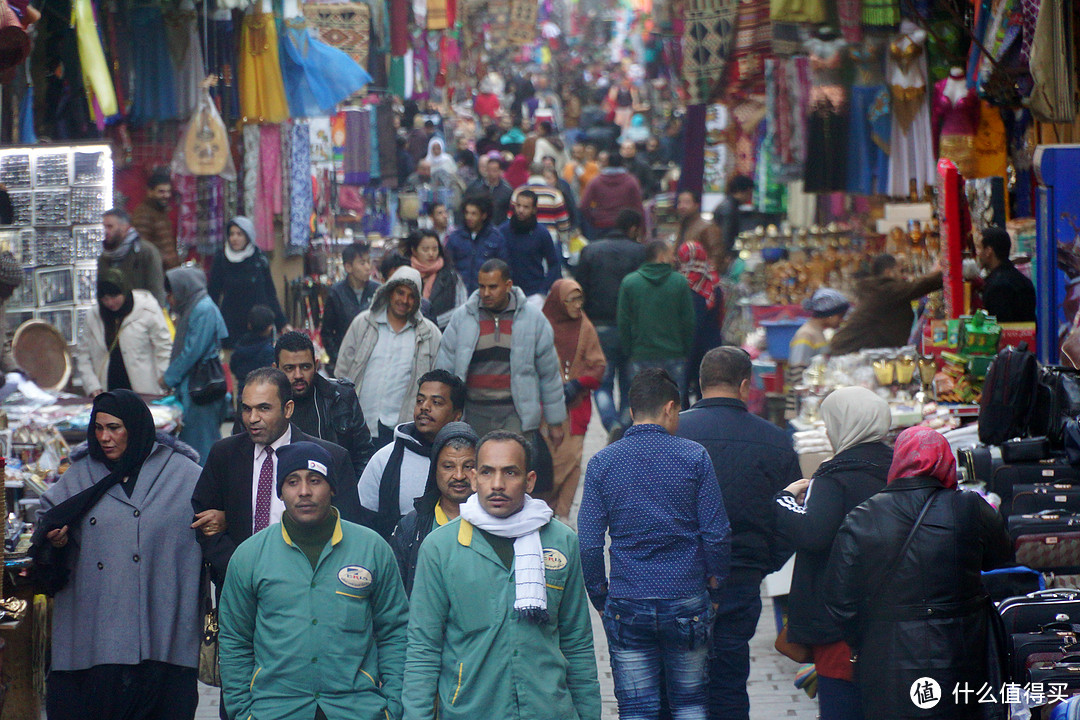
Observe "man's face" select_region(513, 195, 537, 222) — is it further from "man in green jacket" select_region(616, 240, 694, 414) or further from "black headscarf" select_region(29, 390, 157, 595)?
"black headscarf" select_region(29, 390, 157, 595)

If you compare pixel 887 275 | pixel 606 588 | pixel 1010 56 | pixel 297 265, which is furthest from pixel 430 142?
pixel 606 588

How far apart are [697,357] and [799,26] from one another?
12.8ft

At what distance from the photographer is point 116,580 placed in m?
5.17

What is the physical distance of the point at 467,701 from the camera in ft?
13.9

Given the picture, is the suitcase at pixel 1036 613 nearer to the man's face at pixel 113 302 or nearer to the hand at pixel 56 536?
the hand at pixel 56 536

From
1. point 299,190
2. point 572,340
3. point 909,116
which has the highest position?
point 909,116

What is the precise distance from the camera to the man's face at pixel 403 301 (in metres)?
7.86

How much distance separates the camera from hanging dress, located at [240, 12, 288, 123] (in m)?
12.8

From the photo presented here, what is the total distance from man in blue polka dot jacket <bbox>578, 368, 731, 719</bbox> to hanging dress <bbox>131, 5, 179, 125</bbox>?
8.10 m

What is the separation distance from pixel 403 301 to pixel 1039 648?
416cm

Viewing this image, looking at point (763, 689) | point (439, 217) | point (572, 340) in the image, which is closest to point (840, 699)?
point (763, 689)

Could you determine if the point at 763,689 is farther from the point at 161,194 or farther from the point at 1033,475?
the point at 161,194

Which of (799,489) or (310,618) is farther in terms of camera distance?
(799,489)

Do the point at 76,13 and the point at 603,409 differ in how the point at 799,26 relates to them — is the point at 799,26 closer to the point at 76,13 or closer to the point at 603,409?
the point at 603,409
